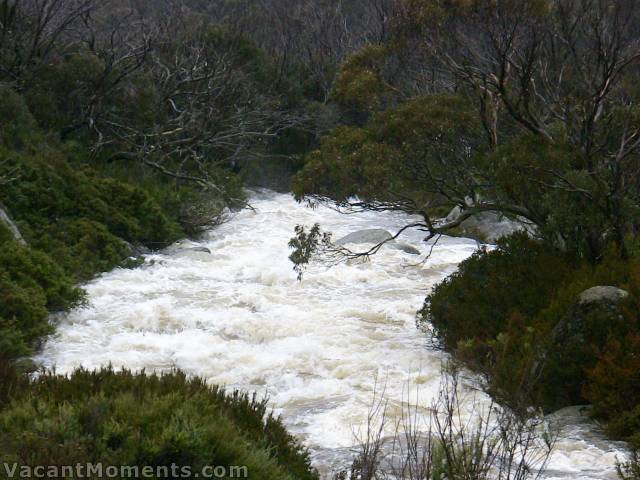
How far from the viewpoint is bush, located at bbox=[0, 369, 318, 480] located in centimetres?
375

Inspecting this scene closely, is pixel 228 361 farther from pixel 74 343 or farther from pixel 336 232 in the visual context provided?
pixel 336 232

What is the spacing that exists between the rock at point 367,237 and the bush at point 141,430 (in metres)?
11.4

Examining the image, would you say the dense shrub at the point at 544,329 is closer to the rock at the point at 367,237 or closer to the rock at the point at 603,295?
the rock at the point at 603,295

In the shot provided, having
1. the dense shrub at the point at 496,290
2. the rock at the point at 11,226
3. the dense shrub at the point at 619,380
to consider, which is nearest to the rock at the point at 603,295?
the dense shrub at the point at 619,380

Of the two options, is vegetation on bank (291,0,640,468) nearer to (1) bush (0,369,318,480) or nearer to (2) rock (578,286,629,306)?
(2) rock (578,286,629,306)

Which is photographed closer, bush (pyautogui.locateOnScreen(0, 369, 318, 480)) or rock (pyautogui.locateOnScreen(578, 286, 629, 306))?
bush (pyautogui.locateOnScreen(0, 369, 318, 480))

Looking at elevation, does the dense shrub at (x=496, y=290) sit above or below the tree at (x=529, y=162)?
below

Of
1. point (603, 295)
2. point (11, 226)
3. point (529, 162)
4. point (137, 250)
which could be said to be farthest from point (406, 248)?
Answer: point (603, 295)

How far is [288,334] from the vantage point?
954 cm

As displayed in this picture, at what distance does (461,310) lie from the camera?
29.2 ft

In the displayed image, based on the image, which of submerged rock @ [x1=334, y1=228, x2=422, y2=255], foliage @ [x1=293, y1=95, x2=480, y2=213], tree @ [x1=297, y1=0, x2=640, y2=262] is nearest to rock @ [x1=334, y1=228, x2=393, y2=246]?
submerged rock @ [x1=334, y1=228, x2=422, y2=255]

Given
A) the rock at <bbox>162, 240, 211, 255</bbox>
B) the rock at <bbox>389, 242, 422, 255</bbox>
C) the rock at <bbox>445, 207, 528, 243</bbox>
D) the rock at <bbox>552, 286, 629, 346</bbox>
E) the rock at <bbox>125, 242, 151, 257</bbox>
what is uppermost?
the rock at <bbox>445, 207, 528, 243</bbox>

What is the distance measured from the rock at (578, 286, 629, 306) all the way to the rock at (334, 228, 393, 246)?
367 inches

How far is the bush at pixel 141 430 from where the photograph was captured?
375 centimetres
